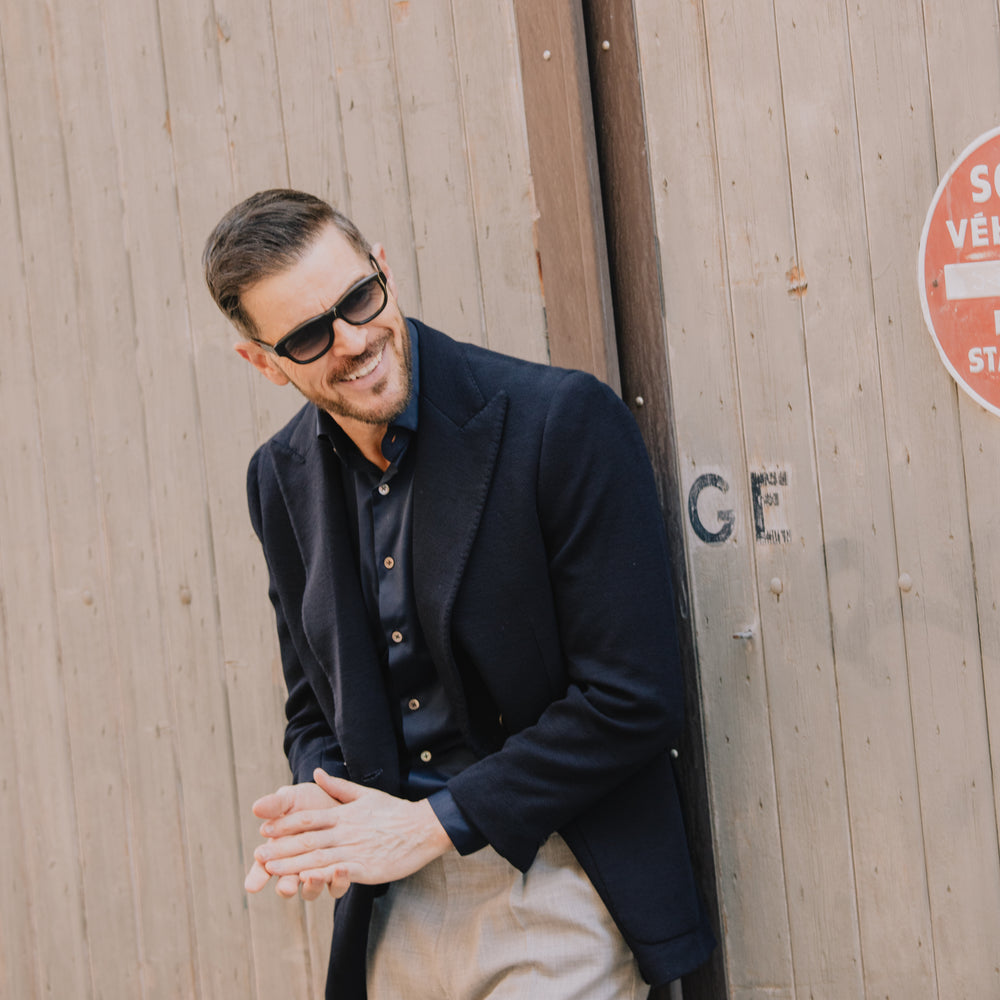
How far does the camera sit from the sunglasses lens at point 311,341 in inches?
64.4

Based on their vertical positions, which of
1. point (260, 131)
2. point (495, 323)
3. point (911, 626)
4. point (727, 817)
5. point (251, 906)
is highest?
point (260, 131)

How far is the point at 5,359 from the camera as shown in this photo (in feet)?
8.23

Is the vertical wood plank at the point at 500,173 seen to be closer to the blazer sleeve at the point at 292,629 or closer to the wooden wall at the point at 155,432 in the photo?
the wooden wall at the point at 155,432

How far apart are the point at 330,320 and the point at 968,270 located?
1099 mm

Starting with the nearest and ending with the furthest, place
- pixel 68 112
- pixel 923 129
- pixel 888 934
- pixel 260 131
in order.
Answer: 1. pixel 923 129
2. pixel 888 934
3. pixel 260 131
4. pixel 68 112

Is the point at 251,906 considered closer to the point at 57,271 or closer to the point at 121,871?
the point at 121,871

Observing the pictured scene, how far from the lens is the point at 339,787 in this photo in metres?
1.69

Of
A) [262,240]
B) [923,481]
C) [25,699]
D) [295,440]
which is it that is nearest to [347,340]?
[262,240]

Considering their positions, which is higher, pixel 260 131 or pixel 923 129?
pixel 260 131

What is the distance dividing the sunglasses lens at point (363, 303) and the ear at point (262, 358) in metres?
0.19

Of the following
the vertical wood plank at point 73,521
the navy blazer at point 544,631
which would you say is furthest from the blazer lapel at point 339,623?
the vertical wood plank at point 73,521

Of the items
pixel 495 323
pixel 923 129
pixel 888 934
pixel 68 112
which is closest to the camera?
pixel 923 129

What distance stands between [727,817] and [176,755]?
125cm

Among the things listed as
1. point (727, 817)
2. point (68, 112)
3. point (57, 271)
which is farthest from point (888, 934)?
point (68, 112)
